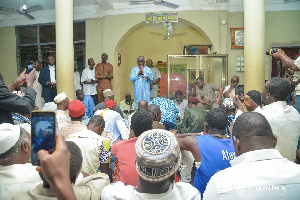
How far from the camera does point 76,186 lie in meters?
→ 1.55

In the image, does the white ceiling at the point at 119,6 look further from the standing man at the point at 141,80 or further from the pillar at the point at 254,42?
the pillar at the point at 254,42

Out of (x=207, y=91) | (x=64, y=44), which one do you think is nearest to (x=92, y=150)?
(x=64, y=44)

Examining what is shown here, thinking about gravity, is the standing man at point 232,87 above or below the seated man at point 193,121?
above

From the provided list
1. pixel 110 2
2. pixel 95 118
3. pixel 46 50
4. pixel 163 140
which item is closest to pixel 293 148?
pixel 163 140

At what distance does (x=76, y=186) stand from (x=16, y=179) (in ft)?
1.66

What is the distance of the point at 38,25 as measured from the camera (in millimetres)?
10430

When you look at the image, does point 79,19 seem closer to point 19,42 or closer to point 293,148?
point 19,42

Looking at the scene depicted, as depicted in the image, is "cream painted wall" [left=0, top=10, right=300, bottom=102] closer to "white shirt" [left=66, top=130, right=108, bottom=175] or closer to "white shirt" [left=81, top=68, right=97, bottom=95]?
"white shirt" [left=81, top=68, right=97, bottom=95]

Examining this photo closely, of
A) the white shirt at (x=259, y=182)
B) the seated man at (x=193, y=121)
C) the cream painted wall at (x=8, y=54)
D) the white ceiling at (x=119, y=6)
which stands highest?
the white ceiling at (x=119, y=6)

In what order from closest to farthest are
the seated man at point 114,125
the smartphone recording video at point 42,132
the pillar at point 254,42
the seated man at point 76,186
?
the smartphone recording video at point 42,132 → the seated man at point 76,186 → the seated man at point 114,125 → the pillar at point 254,42

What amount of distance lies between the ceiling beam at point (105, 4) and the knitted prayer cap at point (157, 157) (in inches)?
317

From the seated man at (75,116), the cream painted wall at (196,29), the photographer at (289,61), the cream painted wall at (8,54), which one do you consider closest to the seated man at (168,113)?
the seated man at (75,116)

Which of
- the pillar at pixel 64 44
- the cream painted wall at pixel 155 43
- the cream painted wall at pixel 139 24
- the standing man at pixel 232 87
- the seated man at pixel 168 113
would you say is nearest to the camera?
the seated man at pixel 168 113

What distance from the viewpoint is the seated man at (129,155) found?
2.46 m
